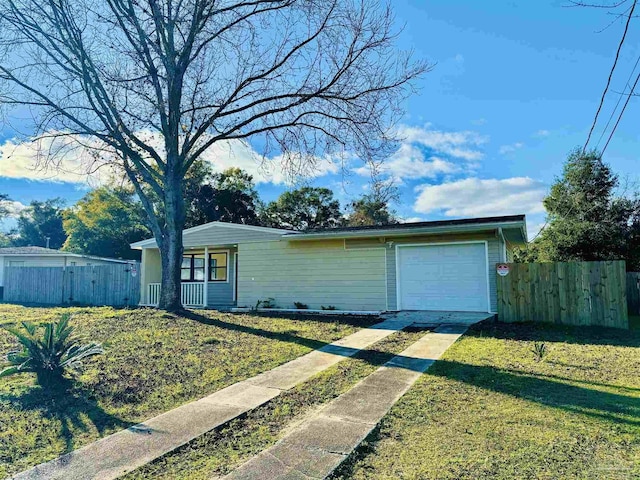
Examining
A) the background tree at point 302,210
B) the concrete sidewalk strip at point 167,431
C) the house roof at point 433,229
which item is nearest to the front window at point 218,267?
the house roof at point 433,229

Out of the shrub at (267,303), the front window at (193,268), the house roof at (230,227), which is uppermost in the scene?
the house roof at (230,227)

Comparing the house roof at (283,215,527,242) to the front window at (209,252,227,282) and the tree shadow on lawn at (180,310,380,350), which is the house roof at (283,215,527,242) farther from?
the front window at (209,252,227,282)

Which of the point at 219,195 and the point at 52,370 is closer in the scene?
the point at 52,370

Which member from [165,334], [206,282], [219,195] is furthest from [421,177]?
[165,334]

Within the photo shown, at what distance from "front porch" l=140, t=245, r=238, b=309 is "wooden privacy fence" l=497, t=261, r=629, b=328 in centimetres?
1047

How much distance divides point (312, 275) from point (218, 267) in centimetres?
554

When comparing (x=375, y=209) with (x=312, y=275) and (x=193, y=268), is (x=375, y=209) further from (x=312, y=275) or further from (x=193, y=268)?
(x=312, y=275)

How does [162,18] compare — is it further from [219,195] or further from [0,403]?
[219,195]

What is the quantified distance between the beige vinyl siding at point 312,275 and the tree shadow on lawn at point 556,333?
390 centimetres

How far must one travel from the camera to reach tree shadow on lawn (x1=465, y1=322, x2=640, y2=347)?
774 cm

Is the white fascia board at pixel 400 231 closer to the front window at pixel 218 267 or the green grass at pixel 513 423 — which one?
the front window at pixel 218 267

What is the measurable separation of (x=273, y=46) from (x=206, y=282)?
30.3 feet

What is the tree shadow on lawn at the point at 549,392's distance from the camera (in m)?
3.75

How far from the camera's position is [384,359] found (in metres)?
6.26
